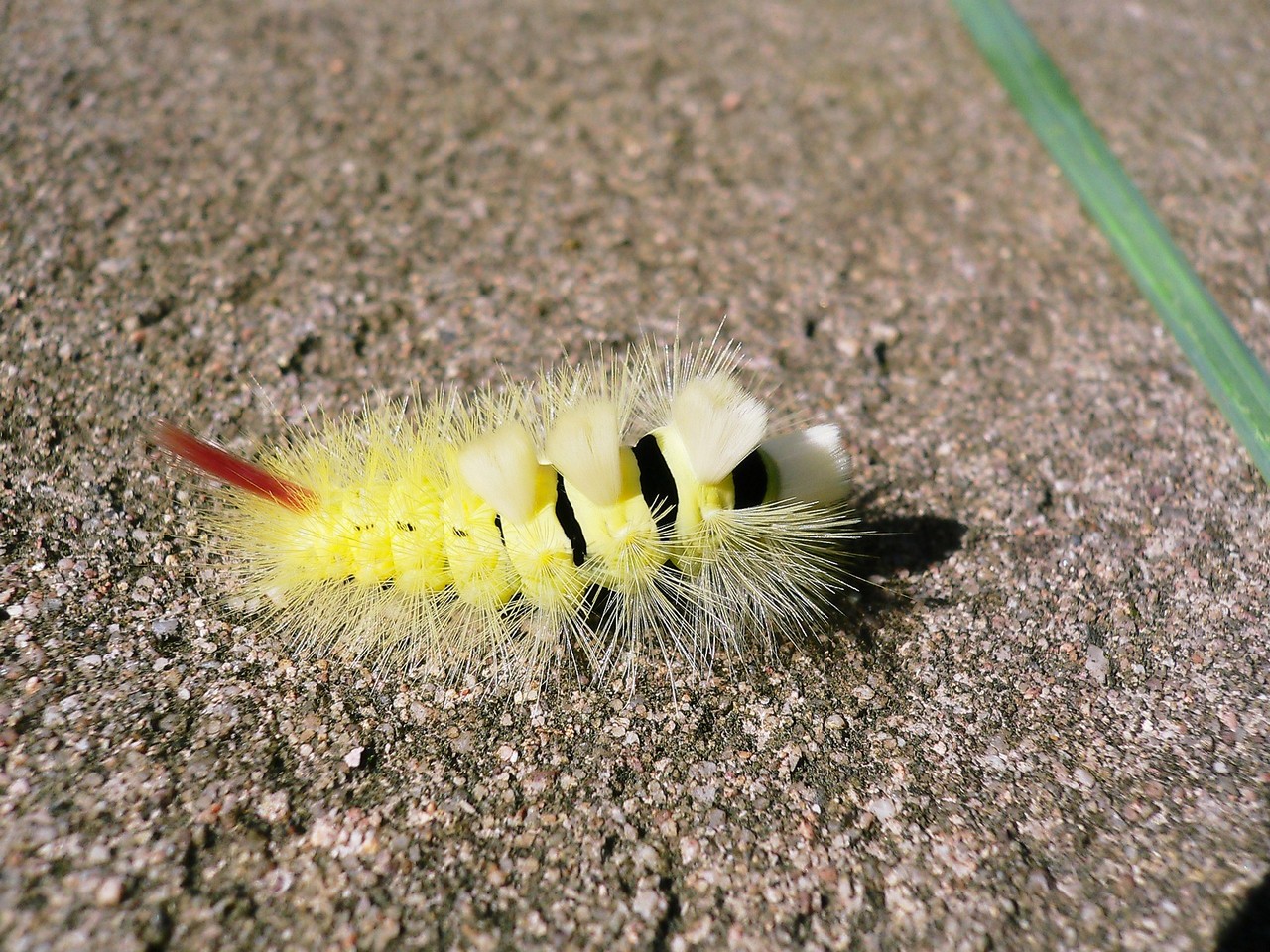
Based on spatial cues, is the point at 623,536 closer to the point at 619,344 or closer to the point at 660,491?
the point at 660,491

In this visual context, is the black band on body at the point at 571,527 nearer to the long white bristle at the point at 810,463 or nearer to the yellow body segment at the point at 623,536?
the yellow body segment at the point at 623,536

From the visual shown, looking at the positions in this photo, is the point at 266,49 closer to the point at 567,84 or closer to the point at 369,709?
the point at 567,84

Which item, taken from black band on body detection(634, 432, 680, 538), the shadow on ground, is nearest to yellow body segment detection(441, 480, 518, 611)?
black band on body detection(634, 432, 680, 538)

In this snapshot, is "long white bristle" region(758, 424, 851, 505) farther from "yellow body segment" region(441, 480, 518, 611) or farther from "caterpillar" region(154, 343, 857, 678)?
"yellow body segment" region(441, 480, 518, 611)

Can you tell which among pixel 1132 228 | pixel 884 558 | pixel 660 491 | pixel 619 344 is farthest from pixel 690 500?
pixel 1132 228

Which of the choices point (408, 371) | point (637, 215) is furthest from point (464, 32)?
Answer: point (408, 371)
